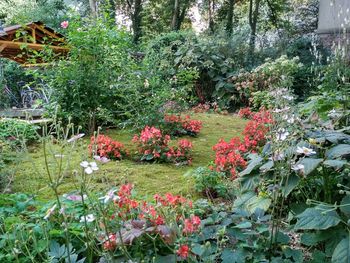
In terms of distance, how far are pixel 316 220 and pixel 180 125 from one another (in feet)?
12.2

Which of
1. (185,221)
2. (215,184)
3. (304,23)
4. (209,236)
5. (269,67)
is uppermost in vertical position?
(304,23)

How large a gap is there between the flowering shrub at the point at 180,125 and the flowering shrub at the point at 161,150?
0.88 meters

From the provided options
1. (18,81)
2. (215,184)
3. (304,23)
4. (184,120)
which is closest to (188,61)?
(184,120)

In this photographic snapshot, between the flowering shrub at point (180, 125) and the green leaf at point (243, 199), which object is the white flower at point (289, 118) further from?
the flowering shrub at point (180, 125)

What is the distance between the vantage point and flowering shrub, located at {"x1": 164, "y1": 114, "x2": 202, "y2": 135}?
16.6 feet

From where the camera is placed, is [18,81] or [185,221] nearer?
[185,221]

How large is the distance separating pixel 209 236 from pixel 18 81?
9.79 meters

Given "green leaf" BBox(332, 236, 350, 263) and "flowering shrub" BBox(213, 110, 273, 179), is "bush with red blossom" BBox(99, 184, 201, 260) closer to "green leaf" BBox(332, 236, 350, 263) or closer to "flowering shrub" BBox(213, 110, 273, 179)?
"green leaf" BBox(332, 236, 350, 263)

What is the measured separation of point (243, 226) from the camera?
162cm

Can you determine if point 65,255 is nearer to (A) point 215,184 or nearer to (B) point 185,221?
(B) point 185,221

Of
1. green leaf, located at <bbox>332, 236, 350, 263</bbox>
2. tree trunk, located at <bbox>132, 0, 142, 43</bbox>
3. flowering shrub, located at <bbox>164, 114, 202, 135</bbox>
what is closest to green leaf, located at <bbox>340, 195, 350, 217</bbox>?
green leaf, located at <bbox>332, 236, 350, 263</bbox>

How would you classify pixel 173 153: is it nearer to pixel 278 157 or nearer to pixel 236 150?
pixel 236 150

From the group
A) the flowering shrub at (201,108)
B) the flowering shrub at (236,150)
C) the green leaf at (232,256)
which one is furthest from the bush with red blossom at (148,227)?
the flowering shrub at (201,108)

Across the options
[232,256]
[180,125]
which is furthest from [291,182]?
[180,125]
